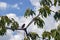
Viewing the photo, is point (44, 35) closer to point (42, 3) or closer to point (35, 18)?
point (35, 18)

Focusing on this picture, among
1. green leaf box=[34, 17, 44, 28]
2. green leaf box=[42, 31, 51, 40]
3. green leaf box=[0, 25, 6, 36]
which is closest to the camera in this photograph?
green leaf box=[42, 31, 51, 40]

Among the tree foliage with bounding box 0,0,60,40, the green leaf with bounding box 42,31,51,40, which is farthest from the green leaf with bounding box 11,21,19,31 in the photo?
the green leaf with bounding box 42,31,51,40

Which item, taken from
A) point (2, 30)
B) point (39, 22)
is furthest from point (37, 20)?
point (2, 30)

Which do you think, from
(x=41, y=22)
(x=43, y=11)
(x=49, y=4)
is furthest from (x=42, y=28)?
(x=49, y=4)

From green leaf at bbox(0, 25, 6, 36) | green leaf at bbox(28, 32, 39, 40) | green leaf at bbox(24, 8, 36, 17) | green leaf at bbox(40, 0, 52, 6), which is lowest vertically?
green leaf at bbox(28, 32, 39, 40)

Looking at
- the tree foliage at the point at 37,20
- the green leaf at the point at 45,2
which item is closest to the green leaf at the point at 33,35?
the tree foliage at the point at 37,20

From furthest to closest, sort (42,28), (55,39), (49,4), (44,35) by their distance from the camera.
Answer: (49,4) → (42,28) → (44,35) → (55,39)

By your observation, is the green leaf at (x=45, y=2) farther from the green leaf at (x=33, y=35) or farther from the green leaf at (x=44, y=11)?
the green leaf at (x=33, y=35)

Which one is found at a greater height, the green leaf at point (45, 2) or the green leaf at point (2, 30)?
the green leaf at point (45, 2)

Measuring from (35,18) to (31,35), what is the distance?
833 mm

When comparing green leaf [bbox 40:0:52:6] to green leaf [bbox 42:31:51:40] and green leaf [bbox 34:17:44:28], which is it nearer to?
green leaf [bbox 34:17:44:28]

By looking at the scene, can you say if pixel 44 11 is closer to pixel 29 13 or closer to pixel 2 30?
pixel 29 13

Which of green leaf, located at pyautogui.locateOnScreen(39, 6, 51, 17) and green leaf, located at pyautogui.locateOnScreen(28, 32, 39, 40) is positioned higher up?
green leaf, located at pyautogui.locateOnScreen(39, 6, 51, 17)

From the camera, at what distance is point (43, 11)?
7.67 meters
